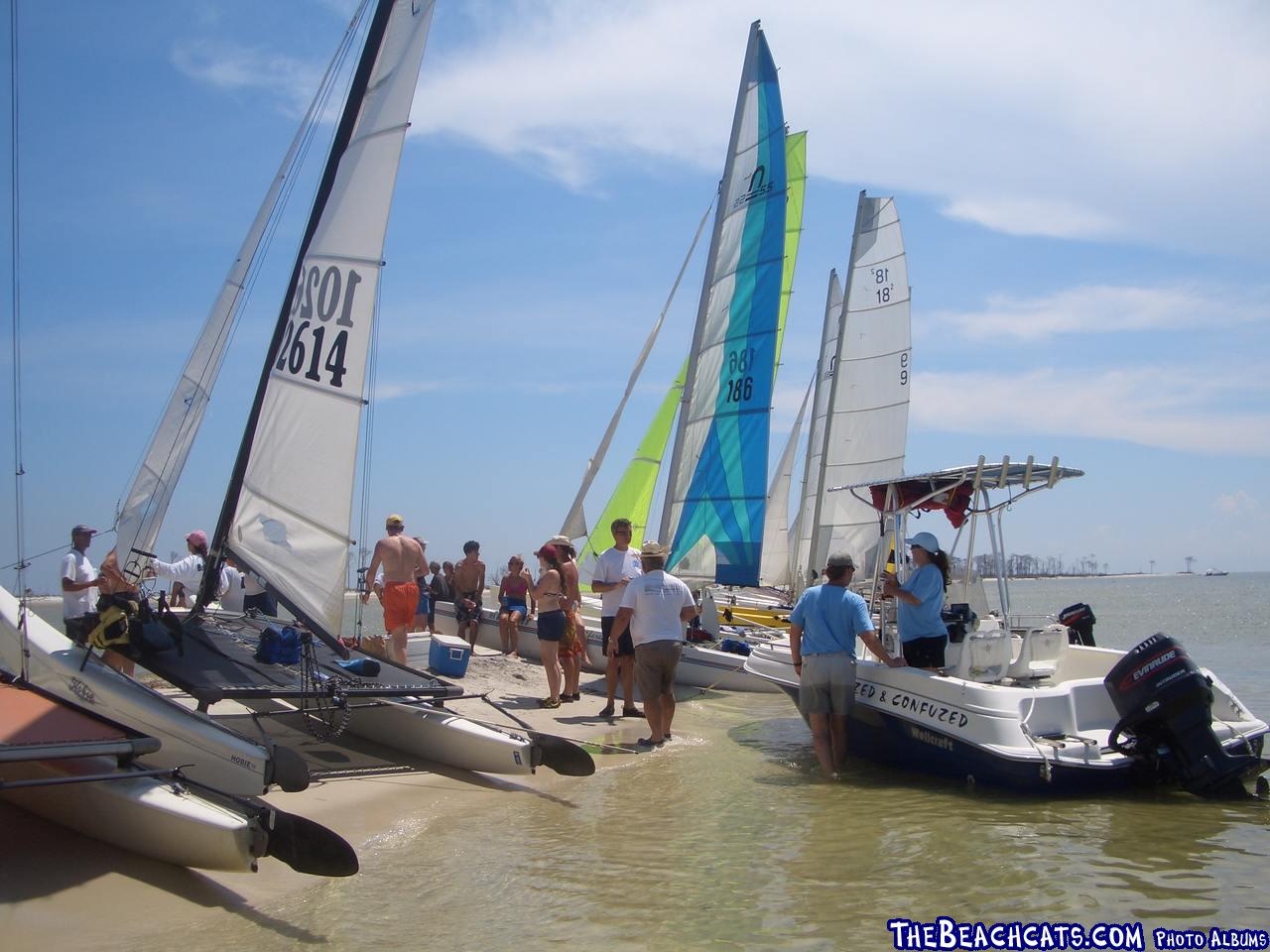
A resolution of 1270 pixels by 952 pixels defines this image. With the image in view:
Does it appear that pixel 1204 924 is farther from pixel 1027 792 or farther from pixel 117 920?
pixel 117 920

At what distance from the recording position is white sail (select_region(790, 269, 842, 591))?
23.9 m

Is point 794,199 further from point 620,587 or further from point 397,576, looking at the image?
point 397,576

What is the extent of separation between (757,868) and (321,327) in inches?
204

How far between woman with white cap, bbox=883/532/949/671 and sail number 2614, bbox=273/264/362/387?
184 inches

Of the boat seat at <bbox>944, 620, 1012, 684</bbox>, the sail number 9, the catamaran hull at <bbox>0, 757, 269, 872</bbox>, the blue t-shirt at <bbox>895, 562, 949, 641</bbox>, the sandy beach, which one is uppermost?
the sail number 9

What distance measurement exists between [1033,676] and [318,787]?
5605 millimetres

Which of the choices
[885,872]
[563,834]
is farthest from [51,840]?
[885,872]

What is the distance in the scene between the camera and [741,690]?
13102mm

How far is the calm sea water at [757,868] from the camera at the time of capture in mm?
4492

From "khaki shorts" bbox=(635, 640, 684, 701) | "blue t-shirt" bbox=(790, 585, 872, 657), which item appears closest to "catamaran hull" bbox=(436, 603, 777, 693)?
"khaki shorts" bbox=(635, 640, 684, 701)

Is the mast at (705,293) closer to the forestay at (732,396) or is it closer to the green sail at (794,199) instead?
the forestay at (732,396)

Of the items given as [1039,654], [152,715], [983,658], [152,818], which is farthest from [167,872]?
[1039,654]

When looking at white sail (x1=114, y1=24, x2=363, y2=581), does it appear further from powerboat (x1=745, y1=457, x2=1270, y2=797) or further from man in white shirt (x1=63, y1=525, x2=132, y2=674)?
powerboat (x1=745, y1=457, x2=1270, y2=797)

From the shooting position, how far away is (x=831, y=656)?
26.0 ft
